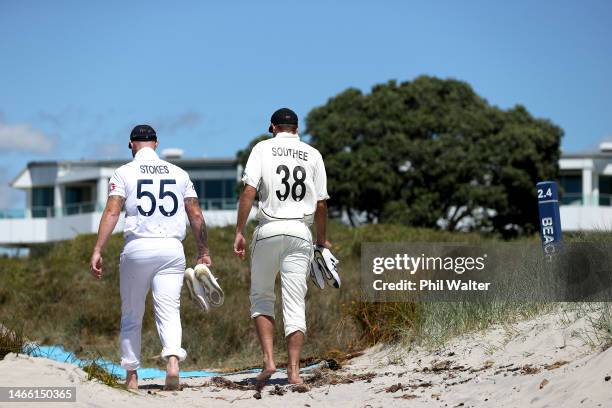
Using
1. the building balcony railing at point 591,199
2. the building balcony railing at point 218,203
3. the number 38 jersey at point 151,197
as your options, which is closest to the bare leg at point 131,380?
the number 38 jersey at point 151,197

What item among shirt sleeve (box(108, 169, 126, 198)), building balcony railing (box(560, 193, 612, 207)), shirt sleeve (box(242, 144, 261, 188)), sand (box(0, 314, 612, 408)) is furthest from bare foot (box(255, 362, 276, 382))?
building balcony railing (box(560, 193, 612, 207))

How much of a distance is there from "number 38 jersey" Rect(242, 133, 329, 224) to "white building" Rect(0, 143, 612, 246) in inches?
1744

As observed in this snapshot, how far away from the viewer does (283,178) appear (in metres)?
9.22

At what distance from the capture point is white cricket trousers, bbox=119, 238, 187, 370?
8.86 m

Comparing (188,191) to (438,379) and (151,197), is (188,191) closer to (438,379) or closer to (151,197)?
(151,197)

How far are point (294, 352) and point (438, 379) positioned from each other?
3.89 feet

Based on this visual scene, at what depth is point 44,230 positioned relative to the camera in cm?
6006

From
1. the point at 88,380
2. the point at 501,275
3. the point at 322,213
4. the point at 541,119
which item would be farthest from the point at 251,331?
the point at 541,119

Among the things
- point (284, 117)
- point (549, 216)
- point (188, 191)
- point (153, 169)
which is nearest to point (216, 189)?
point (549, 216)

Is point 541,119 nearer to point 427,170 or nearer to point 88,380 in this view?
point 427,170

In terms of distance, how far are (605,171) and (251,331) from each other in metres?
46.1

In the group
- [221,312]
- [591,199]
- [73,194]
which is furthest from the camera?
[73,194]

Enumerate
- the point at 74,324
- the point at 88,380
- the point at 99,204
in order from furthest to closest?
the point at 99,204, the point at 74,324, the point at 88,380

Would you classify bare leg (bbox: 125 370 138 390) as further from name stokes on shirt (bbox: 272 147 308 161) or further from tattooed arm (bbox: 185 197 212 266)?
name stokes on shirt (bbox: 272 147 308 161)
